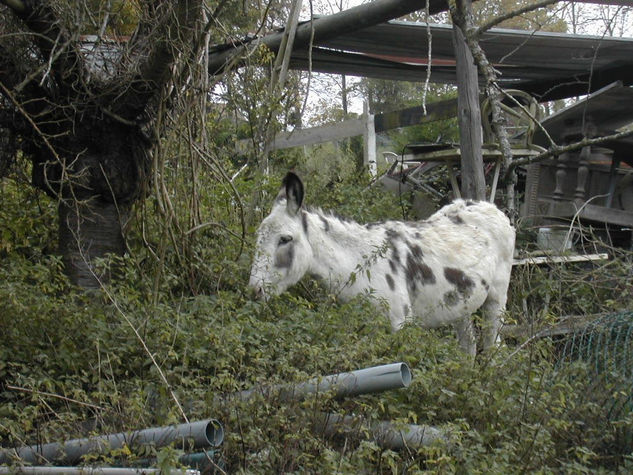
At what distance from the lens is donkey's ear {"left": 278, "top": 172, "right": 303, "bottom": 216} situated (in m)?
7.22

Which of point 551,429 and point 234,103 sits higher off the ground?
point 234,103

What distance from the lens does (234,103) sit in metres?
8.17

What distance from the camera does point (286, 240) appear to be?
722 centimetres

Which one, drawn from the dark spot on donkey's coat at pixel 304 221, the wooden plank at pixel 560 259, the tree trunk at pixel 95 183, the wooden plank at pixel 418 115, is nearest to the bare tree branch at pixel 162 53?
the tree trunk at pixel 95 183

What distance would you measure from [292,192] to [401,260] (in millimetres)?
1288

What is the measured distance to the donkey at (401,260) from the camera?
7168 millimetres

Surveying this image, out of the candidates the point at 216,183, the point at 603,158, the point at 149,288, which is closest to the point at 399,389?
the point at 149,288

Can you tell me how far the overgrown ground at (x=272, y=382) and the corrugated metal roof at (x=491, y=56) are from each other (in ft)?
17.8

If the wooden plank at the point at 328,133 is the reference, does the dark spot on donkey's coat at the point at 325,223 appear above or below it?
below

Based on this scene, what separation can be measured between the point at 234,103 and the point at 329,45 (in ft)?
11.4

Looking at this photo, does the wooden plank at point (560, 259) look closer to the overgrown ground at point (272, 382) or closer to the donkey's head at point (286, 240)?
the donkey's head at point (286, 240)

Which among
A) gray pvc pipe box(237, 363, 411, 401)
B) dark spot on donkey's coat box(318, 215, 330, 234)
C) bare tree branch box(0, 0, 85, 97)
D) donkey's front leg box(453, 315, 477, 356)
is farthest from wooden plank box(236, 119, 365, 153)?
gray pvc pipe box(237, 363, 411, 401)

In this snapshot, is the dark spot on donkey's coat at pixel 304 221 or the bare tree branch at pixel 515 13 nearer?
the bare tree branch at pixel 515 13

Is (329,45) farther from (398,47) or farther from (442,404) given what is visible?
(442,404)
